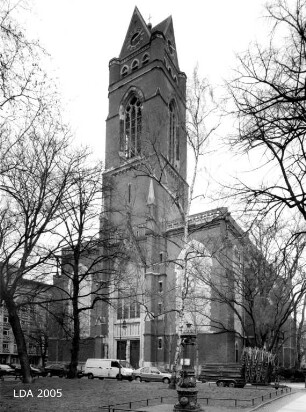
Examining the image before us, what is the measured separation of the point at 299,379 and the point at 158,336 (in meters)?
13.2

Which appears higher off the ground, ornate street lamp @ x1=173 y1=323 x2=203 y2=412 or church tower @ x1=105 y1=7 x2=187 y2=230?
church tower @ x1=105 y1=7 x2=187 y2=230

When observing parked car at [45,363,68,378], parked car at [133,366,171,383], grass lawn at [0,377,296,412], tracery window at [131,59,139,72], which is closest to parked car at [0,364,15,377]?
parked car at [45,363,68,378]

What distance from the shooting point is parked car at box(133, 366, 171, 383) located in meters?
31.9

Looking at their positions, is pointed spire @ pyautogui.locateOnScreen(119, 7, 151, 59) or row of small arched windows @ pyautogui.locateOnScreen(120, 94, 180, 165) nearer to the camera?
row of small arched windows @ pyautogui.locateOnScreen(120, 94, 180, 165)

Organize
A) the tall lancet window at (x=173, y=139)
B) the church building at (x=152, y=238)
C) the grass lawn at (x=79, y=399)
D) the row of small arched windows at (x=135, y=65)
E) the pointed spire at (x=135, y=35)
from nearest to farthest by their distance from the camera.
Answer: the grass lawn at (x=79, y=399) → the church building at (x=152, y=238) → the tall lancet window at (x=173, y=139) → the row of small arched windows at (x=135, y=65) → the pointed spire at (x=135, y=35)

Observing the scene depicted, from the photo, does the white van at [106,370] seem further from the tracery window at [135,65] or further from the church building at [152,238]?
the tracery window at [135,65]

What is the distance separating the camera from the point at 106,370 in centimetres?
3369

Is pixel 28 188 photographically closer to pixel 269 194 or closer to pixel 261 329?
pixel 269 194

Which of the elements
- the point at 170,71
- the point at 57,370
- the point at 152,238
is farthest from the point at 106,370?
the point at 170,71

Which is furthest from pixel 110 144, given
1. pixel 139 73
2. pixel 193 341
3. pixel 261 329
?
pixel 193 341

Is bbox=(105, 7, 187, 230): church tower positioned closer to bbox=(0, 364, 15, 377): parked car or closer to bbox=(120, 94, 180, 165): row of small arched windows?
bbox=(120, 94, 180, 165): row of small arched windows

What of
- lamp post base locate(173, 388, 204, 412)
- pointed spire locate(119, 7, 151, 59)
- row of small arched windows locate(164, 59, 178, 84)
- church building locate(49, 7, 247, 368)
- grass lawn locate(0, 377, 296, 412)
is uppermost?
pointed spire locate(119, 7, 151, 59)

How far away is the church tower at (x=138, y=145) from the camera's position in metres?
41.1

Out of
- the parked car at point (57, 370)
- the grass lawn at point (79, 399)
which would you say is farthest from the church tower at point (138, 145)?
the grass lawn at point (79, 399)
